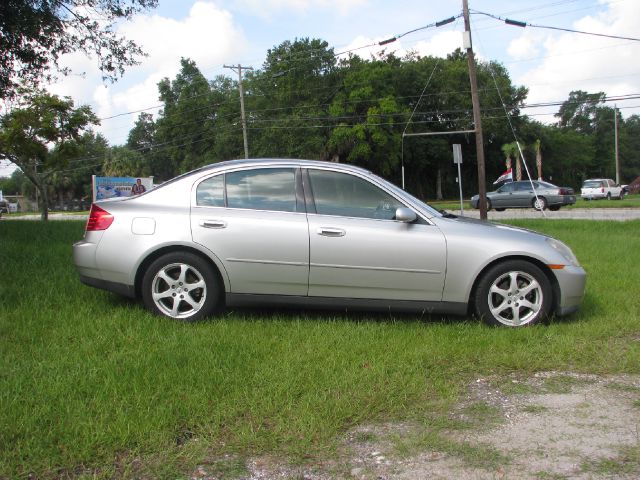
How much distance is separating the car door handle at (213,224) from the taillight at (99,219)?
0.87 metres

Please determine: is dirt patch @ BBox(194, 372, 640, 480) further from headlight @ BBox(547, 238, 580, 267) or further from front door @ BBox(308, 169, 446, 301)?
headlight @ BBox(547, 238, 580, 267)

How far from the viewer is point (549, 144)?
74.8 meters

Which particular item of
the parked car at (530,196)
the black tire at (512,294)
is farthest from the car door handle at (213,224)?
the parked car at (530,196)

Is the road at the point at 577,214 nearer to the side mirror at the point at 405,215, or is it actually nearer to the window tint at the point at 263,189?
the side mirror at the point at 405,215

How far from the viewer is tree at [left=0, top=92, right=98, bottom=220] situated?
22312 mm

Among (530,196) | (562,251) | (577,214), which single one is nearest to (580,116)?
(530,196)

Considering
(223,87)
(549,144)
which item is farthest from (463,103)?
(223,87)

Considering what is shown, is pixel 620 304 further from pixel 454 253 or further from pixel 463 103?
pixel 463 103

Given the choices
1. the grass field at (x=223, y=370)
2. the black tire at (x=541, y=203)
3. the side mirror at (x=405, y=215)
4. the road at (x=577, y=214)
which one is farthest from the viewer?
the black tire at (x=541, y=203)

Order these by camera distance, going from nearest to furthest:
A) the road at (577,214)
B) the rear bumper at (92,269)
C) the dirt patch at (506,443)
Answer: the dirt patch at (506,443), the rear bumper at (92,269), the road at (577,214)

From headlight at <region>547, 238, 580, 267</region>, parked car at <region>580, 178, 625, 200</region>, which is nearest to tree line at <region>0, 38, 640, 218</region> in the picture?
parked car at <region>580, 178, 625, 200</region>

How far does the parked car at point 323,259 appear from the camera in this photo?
513 centimetres

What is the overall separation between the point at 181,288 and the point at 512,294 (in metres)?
2.98

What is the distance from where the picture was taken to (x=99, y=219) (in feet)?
17.6
